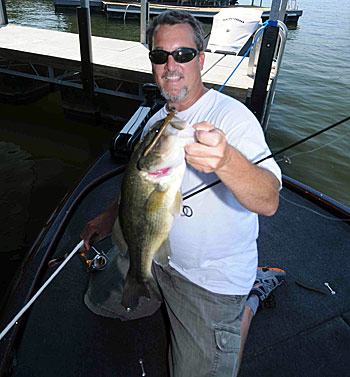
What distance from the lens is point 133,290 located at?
2311mm

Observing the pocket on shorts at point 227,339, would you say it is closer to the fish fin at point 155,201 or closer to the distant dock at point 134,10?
the fish fin at point 155,201

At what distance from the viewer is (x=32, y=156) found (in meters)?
8.68

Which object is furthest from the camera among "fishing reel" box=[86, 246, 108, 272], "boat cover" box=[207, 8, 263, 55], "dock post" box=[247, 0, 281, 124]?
"boat cover" box=[207, 8, 263, 55]

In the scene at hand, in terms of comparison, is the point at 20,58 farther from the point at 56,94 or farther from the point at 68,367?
the point at 68,367

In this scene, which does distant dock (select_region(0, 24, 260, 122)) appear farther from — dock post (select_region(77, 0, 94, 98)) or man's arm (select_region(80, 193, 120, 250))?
man's arm (select_region(80, 193, 120, 250))

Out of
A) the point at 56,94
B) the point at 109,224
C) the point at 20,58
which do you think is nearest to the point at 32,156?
the point at 20,58

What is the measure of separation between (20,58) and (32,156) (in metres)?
3.47

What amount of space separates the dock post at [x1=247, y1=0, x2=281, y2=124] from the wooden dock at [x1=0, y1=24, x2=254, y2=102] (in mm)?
813

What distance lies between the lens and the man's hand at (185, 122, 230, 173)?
1491 mm

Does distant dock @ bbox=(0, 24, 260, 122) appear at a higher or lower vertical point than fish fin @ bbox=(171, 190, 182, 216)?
lower

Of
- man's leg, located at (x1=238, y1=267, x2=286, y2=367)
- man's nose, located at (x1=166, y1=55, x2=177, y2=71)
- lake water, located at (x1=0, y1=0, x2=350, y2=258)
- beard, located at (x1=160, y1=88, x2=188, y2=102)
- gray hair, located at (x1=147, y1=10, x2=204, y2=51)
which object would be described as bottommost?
lake water, located at (x1=0, y1=0, x2=350, y2=258)

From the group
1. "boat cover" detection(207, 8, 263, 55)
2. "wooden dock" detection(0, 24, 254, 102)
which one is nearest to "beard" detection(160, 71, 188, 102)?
"wooden dock" detection(0, 24, 254, 102)

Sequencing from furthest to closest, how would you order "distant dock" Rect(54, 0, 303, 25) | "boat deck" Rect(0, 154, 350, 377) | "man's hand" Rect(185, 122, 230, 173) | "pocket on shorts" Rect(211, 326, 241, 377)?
"distant dock" Rect(54, 0, 303, 25) → "boat deck" Rect(0, 154, 350, 377) → "pocket on shorts" Rect(211, 326, 241, 377) → "man's hand" Rect(185, 122, 230, 173)

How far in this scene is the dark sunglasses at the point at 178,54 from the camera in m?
2.38
